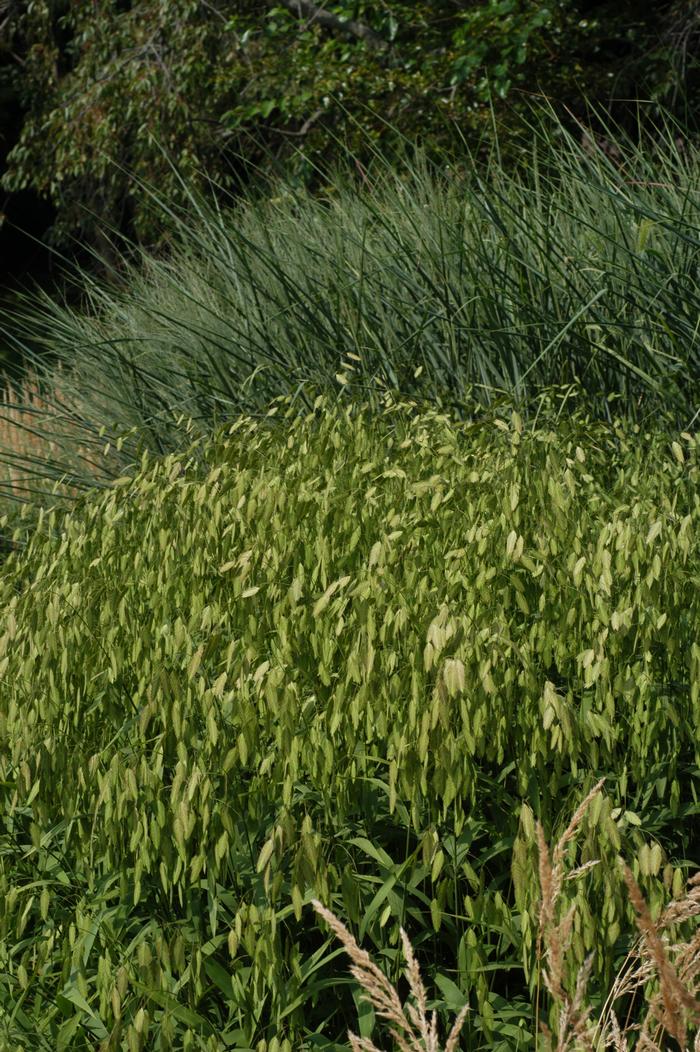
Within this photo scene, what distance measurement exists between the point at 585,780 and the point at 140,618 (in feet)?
4.13

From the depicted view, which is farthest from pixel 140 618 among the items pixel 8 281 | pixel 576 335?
pixel 8 281

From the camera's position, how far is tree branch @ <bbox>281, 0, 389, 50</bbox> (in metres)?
10.9

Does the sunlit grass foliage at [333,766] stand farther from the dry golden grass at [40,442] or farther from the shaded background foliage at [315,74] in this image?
the shaded background foliage at [315,74]

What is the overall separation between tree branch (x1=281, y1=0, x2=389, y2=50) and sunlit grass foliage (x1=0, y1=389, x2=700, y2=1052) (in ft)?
28.7

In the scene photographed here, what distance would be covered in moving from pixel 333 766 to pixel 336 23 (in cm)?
1027

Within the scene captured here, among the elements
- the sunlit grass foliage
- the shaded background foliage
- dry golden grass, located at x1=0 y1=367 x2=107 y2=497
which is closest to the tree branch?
the shaded background foliage

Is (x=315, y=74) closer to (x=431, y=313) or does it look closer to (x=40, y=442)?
(x=40, y=442)

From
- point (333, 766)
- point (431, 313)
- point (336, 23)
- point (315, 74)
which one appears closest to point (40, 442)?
point (431, 313)

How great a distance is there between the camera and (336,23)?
1113 centimetres

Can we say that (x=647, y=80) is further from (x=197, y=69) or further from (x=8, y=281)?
(x=8, y=281)

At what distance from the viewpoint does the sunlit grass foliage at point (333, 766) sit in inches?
77.3

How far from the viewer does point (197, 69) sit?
10766mm

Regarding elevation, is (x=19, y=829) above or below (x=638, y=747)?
above

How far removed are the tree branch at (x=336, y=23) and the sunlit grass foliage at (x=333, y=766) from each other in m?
8.76
